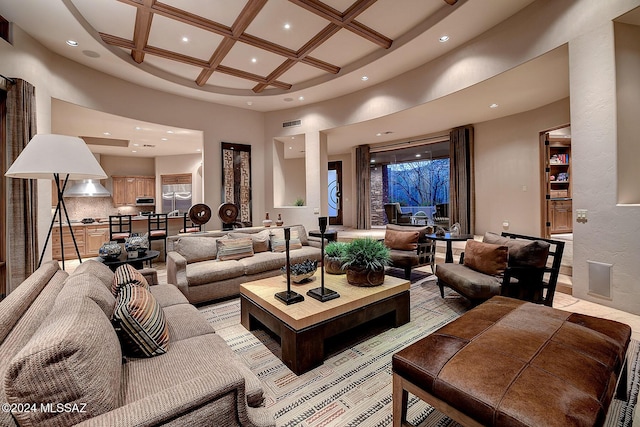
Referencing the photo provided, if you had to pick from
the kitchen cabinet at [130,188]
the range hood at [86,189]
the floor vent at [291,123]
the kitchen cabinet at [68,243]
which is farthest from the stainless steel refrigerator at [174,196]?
the floor vent at [291,123]

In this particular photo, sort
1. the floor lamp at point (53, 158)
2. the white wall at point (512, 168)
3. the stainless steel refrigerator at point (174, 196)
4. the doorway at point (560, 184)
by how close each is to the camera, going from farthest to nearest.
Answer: the stainless steel refrigerator at point (174, 196)
the doorway at point (560, 184)
the white wall at point (512, 168)
the floor lamp at point (53, 158)

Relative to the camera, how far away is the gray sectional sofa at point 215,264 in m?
3.24

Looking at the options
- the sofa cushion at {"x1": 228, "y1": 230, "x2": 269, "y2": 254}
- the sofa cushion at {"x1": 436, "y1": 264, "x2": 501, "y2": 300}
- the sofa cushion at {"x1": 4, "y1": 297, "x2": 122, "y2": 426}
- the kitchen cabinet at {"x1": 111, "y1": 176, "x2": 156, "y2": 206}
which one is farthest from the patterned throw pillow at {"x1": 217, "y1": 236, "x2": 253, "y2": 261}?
the kitchen cabinet at {"x1": 111, "y1": 176, "x2": 156, "y2": 206}

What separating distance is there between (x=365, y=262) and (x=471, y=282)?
113 cm

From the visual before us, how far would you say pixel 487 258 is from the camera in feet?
9.53

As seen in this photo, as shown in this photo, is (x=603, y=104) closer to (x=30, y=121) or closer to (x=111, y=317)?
(x=111, y=317)

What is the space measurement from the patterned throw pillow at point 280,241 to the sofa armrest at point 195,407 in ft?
10.6

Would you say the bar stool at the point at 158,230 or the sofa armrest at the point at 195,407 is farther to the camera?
the bar stool at the point at 158,230

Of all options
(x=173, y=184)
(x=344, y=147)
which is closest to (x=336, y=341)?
(x=344, y=147)

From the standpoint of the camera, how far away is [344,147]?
887cm

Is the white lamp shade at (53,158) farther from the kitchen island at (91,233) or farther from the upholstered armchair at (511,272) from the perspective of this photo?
the kitchen island at (91,233)

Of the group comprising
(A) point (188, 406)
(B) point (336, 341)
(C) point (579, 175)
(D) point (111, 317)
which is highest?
(C) point (579, 175)

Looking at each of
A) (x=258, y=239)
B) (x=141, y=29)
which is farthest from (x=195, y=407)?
(x=141, y=29)

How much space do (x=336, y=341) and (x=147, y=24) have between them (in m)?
4.45
